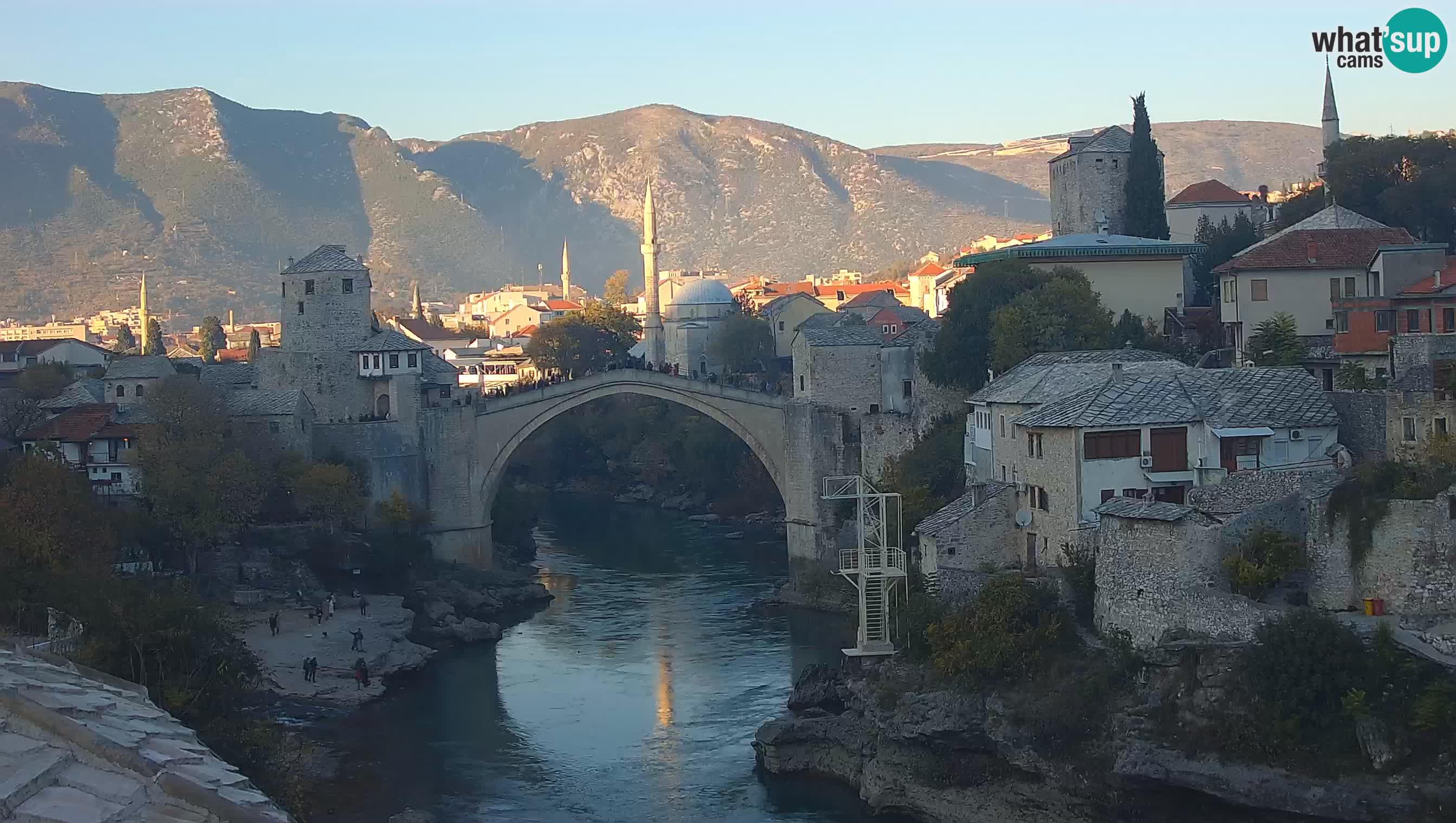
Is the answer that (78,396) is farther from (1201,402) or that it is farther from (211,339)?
(211,339)

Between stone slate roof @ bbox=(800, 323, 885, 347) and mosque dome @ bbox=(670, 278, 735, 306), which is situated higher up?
mosque dome @ bbox=(670, 278, 735, 306)

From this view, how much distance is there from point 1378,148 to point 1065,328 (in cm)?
1150

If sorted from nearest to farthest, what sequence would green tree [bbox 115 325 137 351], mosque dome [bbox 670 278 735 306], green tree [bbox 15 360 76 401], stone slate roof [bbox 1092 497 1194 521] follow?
stone slate roof [bbox 1092 497 1194 521] < green tree [bbox 15 360 76 401] < mosque dome [bbox 670 278 735 306] < green tree [bbox 115 325 137 351]

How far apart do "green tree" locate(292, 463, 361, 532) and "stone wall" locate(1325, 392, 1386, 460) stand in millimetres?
22337

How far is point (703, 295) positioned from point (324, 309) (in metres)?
31.4

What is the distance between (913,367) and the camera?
151ft

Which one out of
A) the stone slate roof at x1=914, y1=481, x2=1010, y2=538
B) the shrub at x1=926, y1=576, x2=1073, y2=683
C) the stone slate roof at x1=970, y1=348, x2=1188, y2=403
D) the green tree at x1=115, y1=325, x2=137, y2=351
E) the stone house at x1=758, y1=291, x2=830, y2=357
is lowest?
the shrub at x1=926, y1=576, x2=1073, y2=683

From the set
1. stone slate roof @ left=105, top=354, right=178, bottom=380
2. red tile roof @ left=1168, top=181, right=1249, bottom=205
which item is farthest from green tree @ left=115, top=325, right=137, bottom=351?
red tile roof @ left=1168, top=181, right=1249, bottom=205

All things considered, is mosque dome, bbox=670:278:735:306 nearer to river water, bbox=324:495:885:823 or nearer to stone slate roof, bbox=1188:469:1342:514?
river water, bbox=324:495:885:823

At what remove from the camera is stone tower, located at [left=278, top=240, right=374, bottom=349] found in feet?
160

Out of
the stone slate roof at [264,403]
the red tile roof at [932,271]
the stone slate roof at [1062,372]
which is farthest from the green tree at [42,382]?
the red tile roof at [932,271]

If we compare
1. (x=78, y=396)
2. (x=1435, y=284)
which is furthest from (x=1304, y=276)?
(x=78, y=396)

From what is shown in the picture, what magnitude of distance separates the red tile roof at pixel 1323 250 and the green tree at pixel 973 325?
559cm

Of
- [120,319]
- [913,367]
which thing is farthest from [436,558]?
[120,319]
